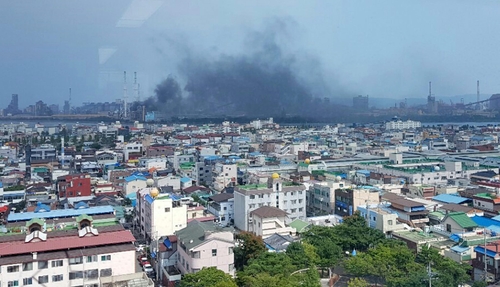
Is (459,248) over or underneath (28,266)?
underneath

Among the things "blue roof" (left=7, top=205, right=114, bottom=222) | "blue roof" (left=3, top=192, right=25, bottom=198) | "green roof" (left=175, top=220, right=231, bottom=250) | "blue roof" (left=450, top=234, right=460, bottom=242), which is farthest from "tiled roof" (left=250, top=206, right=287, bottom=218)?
"blue roof" (left=3, top=192, right=25, bottom=198)

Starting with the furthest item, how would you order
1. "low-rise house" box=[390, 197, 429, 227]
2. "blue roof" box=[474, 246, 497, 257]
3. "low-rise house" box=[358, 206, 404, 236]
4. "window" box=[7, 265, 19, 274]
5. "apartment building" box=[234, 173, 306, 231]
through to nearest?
"apartment building" box=[234, 173, 306, 231] → "low-rise house" box=[390, 197, 429, 227] → "low-rise house" box=[358, 206, 404, 236] → "blue roof" box=[474, 246, 497, 257] → "window" box=[7, 265, 19, 274]

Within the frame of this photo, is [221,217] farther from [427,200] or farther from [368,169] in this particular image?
[368,169]

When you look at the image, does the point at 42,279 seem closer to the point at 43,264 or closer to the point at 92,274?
the point at 43,264

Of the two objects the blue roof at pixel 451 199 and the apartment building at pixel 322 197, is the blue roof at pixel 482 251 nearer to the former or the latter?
the blue roof at pixel 451 199

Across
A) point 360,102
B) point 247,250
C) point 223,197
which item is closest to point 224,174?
point 223,197

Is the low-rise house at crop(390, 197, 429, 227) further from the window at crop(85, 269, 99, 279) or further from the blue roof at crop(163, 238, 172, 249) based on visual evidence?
the window at crop(85, 269, 99, 279)
